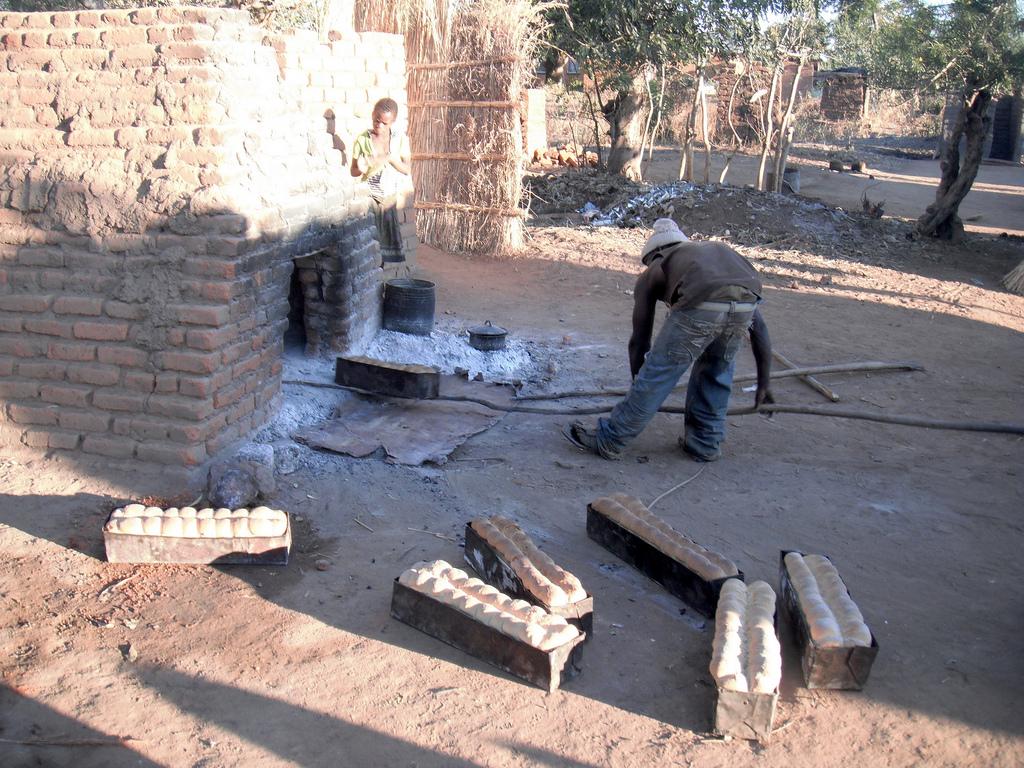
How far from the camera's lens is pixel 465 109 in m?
10.6

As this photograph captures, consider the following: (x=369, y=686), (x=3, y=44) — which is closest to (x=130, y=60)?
(x=3, y=44)

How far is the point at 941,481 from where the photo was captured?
17.0 feet

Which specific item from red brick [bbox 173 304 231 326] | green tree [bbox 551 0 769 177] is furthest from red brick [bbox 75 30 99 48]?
green tree [bbox 551 0 769 177]

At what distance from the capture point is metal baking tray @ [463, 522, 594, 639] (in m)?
3.38

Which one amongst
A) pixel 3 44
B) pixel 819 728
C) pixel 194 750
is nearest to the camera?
pixel 194 750

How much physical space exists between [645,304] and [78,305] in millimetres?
3036

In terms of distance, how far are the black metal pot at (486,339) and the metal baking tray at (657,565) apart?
2938mm

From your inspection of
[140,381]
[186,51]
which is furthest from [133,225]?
[186,51]

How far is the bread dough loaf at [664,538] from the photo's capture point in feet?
12.1

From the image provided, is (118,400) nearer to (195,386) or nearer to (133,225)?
(195,386)

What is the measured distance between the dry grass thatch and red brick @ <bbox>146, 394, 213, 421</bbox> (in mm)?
6821

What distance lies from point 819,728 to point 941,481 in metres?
2.68

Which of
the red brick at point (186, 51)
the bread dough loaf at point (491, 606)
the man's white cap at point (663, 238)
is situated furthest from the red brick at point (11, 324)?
the man's white cap at point (663, 238)

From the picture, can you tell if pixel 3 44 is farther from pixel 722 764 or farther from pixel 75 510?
pixel 722 764
